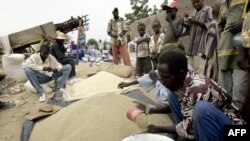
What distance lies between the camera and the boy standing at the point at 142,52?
4898 mm

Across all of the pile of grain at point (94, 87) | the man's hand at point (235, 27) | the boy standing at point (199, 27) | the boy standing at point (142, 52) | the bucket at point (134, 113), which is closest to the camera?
the bucket at point (134, 113)

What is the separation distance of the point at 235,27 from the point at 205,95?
90 cm

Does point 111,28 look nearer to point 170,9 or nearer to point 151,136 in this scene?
point 170,9

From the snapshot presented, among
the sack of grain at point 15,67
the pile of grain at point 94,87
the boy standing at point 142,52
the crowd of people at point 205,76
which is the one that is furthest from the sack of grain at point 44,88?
the crowd of people at point 205,76

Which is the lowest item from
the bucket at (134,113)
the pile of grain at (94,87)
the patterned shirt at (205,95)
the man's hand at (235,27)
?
the pile of grain at (94,87)

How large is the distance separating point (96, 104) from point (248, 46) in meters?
1.43

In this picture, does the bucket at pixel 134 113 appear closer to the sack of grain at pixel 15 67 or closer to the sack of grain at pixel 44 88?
the sack of grain at pixel 44 88

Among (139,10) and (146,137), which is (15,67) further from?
(139,10)

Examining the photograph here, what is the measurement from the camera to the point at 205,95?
1.75 m

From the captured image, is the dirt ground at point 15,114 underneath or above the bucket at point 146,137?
underneath

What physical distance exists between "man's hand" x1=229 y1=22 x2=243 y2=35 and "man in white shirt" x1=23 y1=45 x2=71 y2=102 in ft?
9.23

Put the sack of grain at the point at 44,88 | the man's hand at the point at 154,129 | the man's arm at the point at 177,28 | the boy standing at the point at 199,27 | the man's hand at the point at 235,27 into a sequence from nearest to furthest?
the man's hand at the point at 154,129
the man's hand at the point at 235,27
the boy standing at the point at 199,27
the man's arm at the point at 177,28
the sack of grain at the point at 44,88

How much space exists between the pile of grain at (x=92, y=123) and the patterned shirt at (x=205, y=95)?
2.43 ft

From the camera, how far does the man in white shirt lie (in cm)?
461
